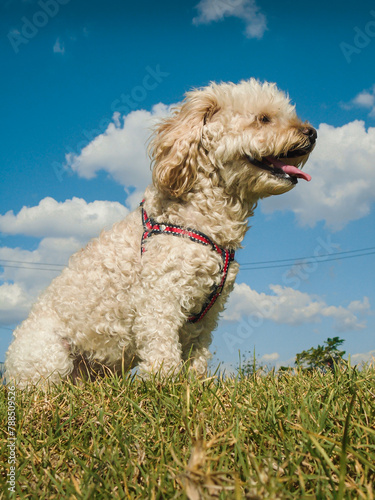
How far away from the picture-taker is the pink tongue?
4664 mm

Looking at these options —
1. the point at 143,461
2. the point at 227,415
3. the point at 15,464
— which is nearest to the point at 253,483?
the point at 143,461

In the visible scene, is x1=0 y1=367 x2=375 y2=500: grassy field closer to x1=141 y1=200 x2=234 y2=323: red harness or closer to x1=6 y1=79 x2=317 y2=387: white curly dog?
x1=6 y1=79 x2=317 y2=387: white curly dog

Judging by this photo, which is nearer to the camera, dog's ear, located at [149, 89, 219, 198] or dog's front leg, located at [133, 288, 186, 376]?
dog's front leg, located at [133, 288, 186, 376]

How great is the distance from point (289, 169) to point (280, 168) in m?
0.10

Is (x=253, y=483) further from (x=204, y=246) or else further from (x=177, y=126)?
(x=177, y=126)

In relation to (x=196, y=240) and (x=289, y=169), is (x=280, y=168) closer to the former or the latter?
(x=289, y=169)

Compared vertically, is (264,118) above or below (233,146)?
above

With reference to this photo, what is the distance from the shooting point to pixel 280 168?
465cm

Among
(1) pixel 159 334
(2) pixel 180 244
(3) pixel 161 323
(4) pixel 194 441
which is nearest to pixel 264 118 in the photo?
(2) pixel 180 244

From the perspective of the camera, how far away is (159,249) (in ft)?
14.6

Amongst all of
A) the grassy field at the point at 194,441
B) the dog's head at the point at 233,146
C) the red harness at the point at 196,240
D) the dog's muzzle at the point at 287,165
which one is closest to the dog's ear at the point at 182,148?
the dog's head at the point at 233,146

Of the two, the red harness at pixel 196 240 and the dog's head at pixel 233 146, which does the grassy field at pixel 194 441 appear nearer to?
the red harness at pixel 196 240

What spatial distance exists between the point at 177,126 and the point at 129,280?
1.71 metres

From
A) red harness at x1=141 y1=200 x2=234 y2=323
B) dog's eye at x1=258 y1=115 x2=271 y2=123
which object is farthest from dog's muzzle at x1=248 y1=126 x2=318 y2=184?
red harness at x1=141 y1=200 x2=234 y2=323
